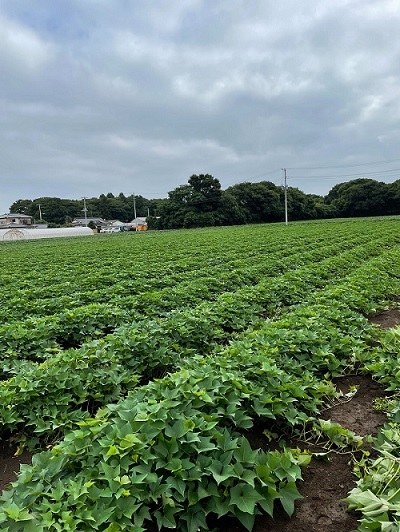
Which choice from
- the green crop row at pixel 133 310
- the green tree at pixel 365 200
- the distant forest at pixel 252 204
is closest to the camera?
the green crop row at pixel 133 310

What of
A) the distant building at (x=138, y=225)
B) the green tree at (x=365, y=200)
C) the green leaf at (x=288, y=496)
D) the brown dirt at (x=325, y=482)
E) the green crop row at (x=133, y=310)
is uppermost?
the green tree at (x=365, y=200)

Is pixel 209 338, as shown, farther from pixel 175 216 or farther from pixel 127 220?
pixel 127 220

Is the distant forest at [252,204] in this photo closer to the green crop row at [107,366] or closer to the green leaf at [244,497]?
the green crop row at [107,366]

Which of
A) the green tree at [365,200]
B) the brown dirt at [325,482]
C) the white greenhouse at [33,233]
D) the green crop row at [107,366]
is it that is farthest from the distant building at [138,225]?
the brown dirt at [325,482]

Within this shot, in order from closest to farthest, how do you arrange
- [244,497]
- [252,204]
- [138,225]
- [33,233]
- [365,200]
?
[244,497] → [33,233] → [252,204] → [365,200] → [138,225]

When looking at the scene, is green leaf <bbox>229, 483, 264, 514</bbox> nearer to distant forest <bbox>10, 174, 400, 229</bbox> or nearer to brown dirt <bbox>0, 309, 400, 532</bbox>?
brown dirt <bbox>0, 309, 400, 532</bbox>

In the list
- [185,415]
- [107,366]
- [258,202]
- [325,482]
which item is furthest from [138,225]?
[325,482]

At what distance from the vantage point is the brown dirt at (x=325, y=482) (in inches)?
90.3

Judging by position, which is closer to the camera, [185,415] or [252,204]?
[185,415]

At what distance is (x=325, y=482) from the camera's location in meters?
2.66

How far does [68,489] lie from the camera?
2.04 m

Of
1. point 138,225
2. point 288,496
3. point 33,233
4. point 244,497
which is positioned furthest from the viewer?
point 138,225

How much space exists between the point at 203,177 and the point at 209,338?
71272mm

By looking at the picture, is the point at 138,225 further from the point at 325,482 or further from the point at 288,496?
the point at 288,496
